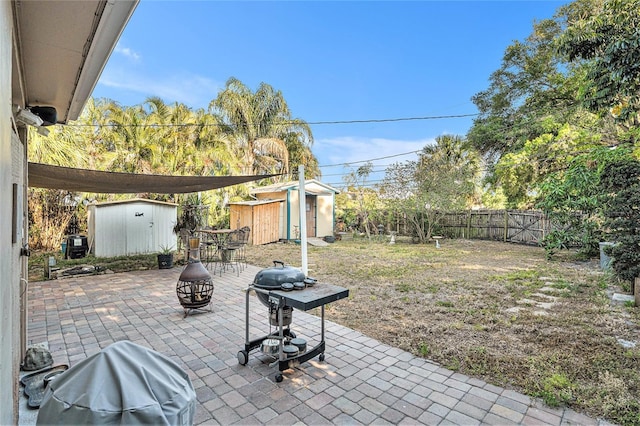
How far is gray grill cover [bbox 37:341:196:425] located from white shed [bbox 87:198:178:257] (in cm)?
1028

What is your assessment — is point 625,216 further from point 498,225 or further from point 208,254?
point 208,254

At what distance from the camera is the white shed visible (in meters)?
9.95

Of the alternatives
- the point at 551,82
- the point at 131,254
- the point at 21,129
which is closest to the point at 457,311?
the point at 21,129

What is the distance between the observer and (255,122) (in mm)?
18875

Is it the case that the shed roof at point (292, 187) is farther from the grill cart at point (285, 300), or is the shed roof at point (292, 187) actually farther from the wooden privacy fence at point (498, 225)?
the grill cart at point (285, 300)

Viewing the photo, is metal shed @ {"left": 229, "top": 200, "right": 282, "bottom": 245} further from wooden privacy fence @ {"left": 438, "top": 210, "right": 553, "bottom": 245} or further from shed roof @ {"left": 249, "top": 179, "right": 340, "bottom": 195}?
wooden privacy fence @ {"left": 438, "top": 210, "right": 553, "bottom": 245}

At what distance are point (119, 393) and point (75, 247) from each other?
1092 centimetres

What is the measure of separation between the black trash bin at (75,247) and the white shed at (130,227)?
0.30 metres

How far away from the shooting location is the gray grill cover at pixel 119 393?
3.52 feet

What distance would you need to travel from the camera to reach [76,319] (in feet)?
15.1

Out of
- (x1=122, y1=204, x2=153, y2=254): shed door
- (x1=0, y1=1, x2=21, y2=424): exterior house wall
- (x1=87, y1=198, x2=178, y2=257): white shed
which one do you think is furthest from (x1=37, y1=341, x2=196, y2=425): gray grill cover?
(x1=122, y1=204, x2=153, y2=254): shed door

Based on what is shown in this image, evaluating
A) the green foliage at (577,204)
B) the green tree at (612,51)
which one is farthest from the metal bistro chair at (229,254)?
the green foliage at (577,204)

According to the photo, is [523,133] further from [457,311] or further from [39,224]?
[39,224]

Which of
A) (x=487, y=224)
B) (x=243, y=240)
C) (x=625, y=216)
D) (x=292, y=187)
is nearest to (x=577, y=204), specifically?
(x=625, y=216)
